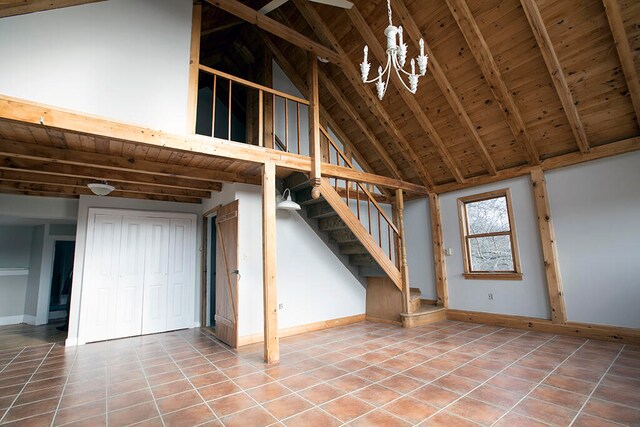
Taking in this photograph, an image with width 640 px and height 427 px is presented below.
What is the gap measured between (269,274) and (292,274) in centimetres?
152

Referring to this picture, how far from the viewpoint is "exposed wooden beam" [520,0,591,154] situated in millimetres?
3561

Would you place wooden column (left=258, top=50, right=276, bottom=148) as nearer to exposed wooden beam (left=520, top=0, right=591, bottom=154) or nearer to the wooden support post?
the wooden support post

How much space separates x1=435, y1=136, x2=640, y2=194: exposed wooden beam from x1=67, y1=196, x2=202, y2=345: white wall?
17.8 ft

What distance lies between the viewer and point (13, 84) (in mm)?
2666

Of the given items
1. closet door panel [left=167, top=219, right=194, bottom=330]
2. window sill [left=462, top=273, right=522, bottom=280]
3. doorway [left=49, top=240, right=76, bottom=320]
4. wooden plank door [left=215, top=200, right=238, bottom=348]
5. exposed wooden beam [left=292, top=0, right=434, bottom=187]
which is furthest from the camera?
doorway [left=49, top=240, right=76, bottom=320]

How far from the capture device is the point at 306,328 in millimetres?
5301

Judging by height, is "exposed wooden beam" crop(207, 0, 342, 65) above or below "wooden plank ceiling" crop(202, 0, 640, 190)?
above

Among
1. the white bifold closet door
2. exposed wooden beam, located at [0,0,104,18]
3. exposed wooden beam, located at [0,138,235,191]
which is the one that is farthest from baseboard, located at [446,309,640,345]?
exposed wooden beam, located at [0,0,104,18]

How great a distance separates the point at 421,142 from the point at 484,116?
45.0 inches

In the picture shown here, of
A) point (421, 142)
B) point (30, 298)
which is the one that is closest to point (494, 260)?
point (421, 142)

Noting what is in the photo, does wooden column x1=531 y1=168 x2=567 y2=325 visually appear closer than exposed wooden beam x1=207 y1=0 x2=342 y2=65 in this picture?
No

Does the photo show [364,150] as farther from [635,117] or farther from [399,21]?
[635,117]

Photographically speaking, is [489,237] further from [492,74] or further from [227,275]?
[227,275]

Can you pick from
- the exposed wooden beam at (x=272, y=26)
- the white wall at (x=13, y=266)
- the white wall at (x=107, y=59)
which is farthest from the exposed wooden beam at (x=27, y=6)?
the white wall at (x=13, y=266)
